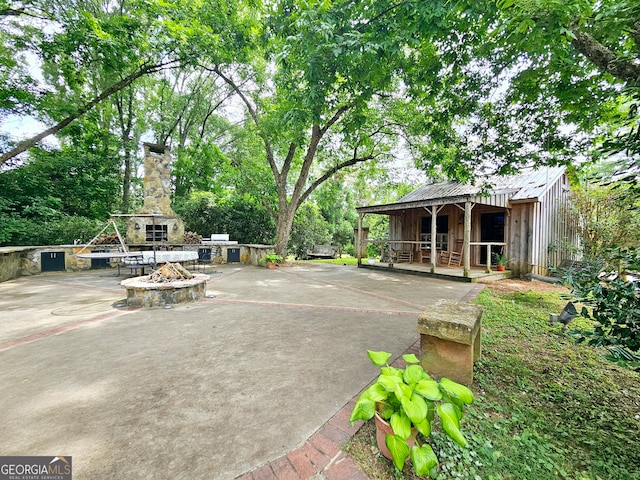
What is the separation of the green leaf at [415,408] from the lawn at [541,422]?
1.55 feet

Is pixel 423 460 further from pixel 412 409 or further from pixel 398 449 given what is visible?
pixel 412 409

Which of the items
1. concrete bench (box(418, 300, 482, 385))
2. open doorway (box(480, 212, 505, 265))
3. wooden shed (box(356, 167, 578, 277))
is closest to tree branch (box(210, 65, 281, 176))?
wooden shed (box(356, 167, 578, 277))

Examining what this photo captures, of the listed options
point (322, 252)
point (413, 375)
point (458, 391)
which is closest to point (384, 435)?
point (413, 375)

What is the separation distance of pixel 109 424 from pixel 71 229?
12094mm

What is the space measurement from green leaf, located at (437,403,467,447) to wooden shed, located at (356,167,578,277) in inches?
311

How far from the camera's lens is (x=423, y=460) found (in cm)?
143

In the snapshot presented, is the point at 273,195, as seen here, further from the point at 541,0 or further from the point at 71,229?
the point at 541,0

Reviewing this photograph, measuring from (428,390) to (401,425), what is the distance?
0.83ft

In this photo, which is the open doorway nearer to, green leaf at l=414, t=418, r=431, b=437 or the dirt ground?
the dirt ground

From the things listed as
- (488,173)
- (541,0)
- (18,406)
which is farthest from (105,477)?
(488,173)

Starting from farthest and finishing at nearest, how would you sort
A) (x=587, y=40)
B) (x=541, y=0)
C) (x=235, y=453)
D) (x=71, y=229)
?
1. (x=71, y=229)
2. (x=587, y=40)
3. (x=541, y=0)
4. (x=235, y=453)

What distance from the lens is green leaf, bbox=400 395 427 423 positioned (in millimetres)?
1422

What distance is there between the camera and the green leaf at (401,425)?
145 centimetres

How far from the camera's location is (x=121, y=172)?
16500 mm
